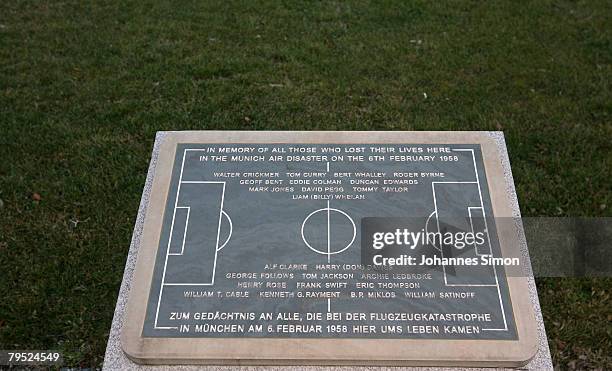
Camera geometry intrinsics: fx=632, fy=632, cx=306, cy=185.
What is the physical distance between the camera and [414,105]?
235 inches

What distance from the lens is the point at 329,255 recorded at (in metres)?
3.29

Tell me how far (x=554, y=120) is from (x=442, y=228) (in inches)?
118

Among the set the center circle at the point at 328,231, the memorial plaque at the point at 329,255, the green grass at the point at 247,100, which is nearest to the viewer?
the memorial plaque at the point at 329,255

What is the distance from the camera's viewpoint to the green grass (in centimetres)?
449

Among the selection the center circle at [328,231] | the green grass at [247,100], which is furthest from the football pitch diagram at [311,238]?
the green grass at [247,100]

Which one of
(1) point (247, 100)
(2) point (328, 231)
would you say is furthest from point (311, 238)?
(1) point (247, 100)

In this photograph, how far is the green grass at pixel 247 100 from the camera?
14.7ft

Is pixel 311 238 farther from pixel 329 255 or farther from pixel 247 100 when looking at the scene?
pixel 247 100

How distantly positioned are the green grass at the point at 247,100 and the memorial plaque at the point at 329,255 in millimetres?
1299

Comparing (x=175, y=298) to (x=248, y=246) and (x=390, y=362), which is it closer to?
(x=248, y=246)

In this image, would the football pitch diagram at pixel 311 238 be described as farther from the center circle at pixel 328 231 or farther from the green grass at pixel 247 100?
the green grass at pixel 247 100

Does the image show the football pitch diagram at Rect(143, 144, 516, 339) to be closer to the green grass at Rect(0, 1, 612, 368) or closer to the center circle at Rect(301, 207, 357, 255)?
the center circle at Rect(301, 207, 357, 255)

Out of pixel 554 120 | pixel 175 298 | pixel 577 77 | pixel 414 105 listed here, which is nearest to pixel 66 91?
pixel 414 105

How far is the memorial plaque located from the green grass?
130cm
